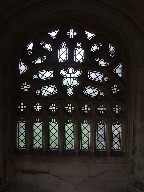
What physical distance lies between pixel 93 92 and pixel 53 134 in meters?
0.76

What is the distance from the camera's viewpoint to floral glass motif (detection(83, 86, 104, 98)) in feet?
15.6

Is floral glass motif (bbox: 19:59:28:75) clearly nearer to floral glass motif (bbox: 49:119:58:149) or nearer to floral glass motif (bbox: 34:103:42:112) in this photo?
floral glass motif (bbox: 34:103:42:112)

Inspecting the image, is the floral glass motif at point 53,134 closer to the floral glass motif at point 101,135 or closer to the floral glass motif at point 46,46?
the floral glass motif at point 101,135

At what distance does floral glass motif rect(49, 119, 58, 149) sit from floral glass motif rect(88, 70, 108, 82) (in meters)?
0.76

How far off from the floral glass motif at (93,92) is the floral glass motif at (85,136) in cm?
38

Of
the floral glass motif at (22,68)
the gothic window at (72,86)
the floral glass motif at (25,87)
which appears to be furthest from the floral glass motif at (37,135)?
the floral glass motif at (22,68)

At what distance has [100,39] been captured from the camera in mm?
4707

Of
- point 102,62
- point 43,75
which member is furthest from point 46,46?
point 102,62

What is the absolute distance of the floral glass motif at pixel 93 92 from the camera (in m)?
4.75

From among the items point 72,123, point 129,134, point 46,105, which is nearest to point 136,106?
point 129,134

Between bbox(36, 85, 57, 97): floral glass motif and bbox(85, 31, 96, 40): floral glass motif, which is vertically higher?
bbox(85, 31, 96, 40): floral glass motif

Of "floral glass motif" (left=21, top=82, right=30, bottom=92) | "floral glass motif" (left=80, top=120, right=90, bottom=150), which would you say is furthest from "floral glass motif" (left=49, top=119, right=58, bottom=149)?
"floral glass motif" (left=21, top=82, right=30, bottom=92)

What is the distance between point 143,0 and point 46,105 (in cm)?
176

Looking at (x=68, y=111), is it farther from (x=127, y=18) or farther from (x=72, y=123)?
(x=127, y=18)
